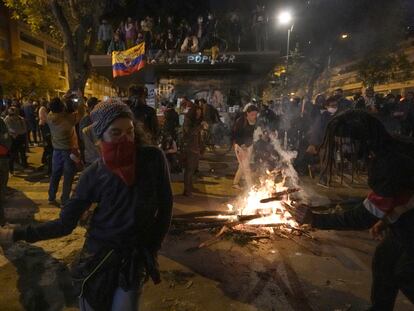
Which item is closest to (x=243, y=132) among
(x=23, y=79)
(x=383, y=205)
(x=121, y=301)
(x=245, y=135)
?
(x=245, y=135)

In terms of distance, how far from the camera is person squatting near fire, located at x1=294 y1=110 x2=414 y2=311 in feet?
8.48

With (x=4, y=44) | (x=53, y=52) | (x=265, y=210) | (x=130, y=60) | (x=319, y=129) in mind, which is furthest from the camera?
(x=53, y=52)

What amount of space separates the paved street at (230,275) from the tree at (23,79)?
3540 centimetres

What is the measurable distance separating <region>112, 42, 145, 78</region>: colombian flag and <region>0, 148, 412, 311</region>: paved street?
953cm

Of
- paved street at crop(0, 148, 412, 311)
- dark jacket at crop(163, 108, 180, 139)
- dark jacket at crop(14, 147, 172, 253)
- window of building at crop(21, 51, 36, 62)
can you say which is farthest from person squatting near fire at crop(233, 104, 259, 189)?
window of building at crop(21, 51, 36, 62)

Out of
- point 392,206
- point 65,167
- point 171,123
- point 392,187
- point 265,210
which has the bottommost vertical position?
point 265,210

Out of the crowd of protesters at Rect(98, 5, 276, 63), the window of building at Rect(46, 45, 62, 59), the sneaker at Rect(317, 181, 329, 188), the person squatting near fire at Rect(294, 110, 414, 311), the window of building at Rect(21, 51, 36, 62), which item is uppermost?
the window of building at Rect(46, 45, 62, 59)

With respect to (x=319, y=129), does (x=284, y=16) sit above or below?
above

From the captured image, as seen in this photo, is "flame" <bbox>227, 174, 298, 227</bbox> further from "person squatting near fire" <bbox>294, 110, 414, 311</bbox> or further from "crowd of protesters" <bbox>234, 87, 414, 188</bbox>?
"person squatting near fire" <bbox>294, 110, 414, 311</bbox>

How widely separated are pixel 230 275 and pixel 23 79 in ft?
130

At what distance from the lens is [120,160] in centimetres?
217

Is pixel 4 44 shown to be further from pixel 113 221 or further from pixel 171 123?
pixel 113 221

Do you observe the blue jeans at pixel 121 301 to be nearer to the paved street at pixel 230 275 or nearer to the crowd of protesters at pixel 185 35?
the paved street at pixel 230 275


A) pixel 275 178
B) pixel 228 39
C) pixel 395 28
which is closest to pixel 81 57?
pixel 228 39
